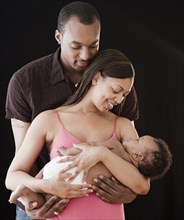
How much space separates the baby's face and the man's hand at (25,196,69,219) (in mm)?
275

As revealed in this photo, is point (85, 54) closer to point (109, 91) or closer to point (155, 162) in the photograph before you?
point (109, 91)

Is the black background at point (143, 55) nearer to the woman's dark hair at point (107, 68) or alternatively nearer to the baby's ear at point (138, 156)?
the woman's dark hair at point (107, 68)

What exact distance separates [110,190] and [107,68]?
1.32ft

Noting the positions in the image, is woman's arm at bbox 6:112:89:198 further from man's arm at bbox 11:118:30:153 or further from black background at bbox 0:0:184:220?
black background at bbox 0:0:184:220

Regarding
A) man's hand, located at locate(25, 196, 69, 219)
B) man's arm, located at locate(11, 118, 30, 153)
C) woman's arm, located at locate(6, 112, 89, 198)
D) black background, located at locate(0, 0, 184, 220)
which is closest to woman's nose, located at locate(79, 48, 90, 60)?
woman's arm, located at locate(6, 112, 89, 198)

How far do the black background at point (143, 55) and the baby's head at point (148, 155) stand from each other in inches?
55.8

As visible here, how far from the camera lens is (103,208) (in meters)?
1.57

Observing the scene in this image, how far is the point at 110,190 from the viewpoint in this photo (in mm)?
1563

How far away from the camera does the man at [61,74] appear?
1768mm

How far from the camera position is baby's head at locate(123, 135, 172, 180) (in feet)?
5.28

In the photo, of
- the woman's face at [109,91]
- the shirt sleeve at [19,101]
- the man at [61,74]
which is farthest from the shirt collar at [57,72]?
Answer: the woman's face at [109,91]

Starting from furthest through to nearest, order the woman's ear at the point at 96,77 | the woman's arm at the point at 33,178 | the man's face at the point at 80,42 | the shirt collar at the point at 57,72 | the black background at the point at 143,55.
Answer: the black background at the point at 143,55
the shirt collar at the point at 57,72
the man's face at the point at 80,42
the woman's ear at the point at 96,77
the woman's arm at the point at 33,178

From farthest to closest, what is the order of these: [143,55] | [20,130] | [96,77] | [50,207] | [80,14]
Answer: [143,55], [20,130], [80,14], [96,77], [50,207]

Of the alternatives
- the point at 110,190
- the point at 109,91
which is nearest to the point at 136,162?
the point at 110,190
